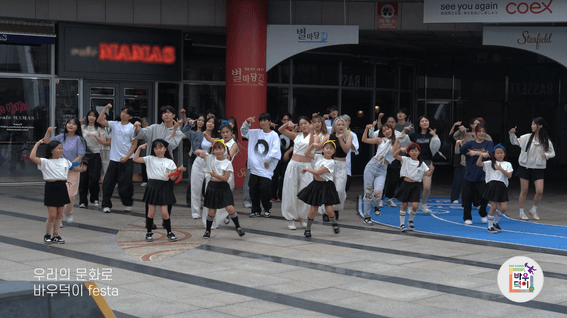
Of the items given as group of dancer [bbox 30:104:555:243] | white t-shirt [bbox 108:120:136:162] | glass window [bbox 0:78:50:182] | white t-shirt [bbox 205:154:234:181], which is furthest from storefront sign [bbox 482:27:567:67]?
glass window [bbox 0:78:50:182]

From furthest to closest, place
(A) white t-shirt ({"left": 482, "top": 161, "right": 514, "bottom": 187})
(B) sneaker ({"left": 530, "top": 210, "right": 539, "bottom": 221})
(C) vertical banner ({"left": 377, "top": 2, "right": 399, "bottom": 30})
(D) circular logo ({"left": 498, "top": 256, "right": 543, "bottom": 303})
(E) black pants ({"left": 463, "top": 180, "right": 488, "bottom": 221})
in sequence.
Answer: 1. (C) vertical banner ({"left": 377, "top": 2, "right": 399, "bottom": 30})
2. (B) sneaker ({"left": 530, "top": 210, "right": 539, "bottom": 221})
3. (E) black pants ({"left": 463, "top": 180, "right": 488, "bottom": 221})
4. (A) white t-shirt ({"left": 482, "top": 161, "right": 514, "bottom": 187})
5. (D) circular logo ({"left": 498, "top": 256, "right": 543, "bottom": 303})

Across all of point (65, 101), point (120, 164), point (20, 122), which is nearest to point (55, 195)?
point (120, 164)

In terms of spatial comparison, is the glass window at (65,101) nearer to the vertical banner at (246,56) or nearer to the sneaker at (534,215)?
the vertical banner at (246,56)

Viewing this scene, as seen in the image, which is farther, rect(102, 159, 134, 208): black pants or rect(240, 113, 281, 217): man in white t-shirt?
rect(102, 159, 134, 208): black pants

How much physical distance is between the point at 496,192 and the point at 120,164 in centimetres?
603

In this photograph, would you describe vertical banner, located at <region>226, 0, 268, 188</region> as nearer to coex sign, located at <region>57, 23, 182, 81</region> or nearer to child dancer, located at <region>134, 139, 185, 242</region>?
coex sign, located at <region>57, 23, 182, 81</region>

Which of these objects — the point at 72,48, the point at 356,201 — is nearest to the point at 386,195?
the point at 356,201

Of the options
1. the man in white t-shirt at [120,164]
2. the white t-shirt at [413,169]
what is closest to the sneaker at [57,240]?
the man in white t-shirt at [120,164]

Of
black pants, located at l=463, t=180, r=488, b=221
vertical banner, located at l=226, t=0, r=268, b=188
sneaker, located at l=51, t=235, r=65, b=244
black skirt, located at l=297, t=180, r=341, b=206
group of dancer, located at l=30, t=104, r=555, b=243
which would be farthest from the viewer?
vertical banner, located at l=226, t=0, r=268, b=188

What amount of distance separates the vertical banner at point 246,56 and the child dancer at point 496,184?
669 centimetres

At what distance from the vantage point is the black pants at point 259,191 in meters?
11.1

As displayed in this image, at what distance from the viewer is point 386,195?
1348 cm

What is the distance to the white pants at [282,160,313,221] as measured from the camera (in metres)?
10.2

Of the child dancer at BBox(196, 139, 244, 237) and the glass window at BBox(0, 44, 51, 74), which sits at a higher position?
the glass window at BBox(0, 44, 51, 74)
